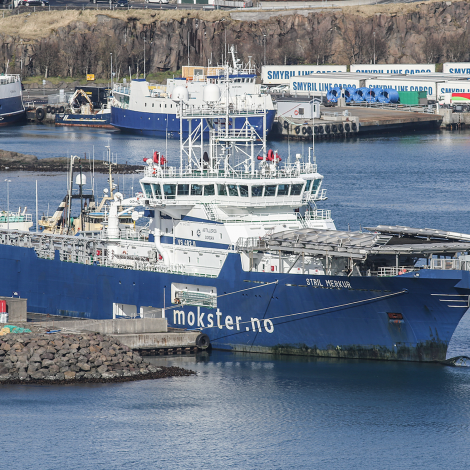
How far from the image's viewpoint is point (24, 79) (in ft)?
525

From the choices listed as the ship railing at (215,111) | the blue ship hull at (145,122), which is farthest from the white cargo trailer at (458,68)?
the ship railing at (215,111)

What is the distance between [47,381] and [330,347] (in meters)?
10.7

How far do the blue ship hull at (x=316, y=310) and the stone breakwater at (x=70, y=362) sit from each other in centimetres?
325

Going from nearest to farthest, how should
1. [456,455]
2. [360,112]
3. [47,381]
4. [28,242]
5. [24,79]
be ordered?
[456,455], [47,381], [28,242], [360,112], [24,79]

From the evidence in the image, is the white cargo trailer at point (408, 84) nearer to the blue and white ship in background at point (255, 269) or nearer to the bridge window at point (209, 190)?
the blue and white ship in background at point (255, 269)

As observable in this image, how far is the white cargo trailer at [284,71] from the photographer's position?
477ft

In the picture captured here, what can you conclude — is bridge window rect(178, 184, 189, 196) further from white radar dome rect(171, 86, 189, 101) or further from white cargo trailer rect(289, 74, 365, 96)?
white cargo trailer rect(289, 74, 365, 96)

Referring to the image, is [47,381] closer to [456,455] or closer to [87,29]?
[456,455]

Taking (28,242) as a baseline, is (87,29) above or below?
above

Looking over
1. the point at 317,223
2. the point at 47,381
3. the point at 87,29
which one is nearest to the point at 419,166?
the point at 317,223

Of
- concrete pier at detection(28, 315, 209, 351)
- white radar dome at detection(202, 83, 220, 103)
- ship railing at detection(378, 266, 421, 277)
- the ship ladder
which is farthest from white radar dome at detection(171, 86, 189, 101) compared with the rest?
ship railing at detection(378, 266, 421, 277)

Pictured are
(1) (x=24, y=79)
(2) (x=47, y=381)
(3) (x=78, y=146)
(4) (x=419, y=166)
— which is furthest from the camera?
(1) (x=24, y=79)

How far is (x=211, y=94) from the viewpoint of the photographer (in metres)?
43.2

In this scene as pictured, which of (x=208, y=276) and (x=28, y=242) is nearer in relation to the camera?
(x=208, y=276)
